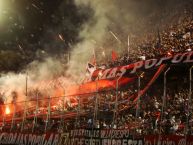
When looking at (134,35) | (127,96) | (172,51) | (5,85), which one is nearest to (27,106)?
(127,96)

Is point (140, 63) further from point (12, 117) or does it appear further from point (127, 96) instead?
point (12, 117)

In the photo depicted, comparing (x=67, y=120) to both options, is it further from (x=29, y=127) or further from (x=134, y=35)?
(x=134, y=35)

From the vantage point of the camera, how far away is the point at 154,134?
46.2 feet

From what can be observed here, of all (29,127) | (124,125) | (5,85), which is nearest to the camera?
(124,125)

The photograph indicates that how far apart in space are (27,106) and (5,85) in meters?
19.7

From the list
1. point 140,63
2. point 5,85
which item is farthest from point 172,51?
point 5,85

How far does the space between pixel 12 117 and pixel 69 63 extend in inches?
605

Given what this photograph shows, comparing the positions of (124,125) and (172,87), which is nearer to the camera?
(124,125)

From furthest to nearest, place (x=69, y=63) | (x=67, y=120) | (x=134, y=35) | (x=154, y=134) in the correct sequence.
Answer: (x=69, y=63), (x=134, y=35), (x=67, y=120), (x=154, y=134)

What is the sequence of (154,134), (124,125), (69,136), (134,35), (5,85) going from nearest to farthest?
(154,134), (124,125), (69,136), (134,35), (5,85)

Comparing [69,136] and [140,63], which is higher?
[140,63]

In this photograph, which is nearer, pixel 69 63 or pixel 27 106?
pixel 27 106

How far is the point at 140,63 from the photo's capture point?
22141mm

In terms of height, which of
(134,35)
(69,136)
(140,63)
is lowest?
(69,136)
